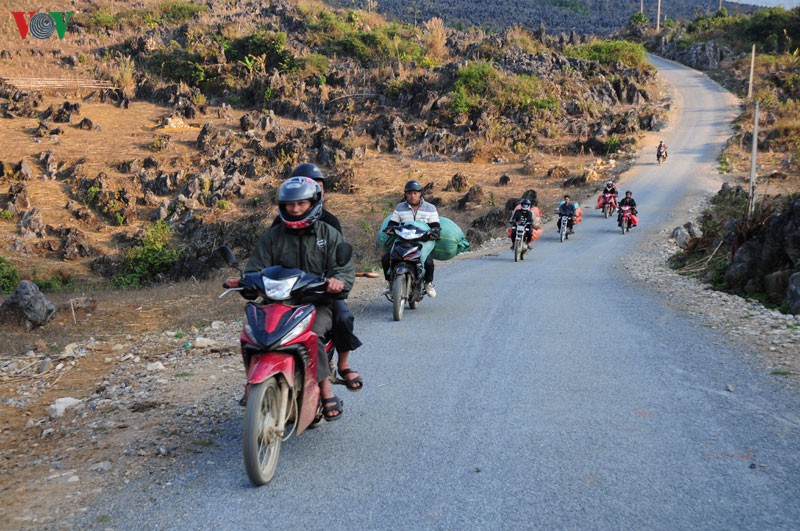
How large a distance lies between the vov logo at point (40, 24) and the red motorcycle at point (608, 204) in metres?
40.4

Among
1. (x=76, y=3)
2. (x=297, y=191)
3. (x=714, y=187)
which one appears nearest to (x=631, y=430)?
(x=297, y=191)

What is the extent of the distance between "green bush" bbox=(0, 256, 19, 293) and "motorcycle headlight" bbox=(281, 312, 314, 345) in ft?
54.8

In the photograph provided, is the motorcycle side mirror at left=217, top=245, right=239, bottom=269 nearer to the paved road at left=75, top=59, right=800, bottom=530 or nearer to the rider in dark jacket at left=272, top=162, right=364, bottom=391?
the rider in dark jacket at left=272, top=162, right=364, bottom=391

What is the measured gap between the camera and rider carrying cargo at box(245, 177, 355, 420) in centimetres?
494

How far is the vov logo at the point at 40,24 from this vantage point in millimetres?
47188

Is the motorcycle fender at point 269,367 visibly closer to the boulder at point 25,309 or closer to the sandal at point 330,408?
the sandal at point 330,408

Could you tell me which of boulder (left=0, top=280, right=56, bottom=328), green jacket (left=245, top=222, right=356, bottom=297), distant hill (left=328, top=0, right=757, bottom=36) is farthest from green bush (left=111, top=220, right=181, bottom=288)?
distant hill (left=328, top=0, right=757, bottom=36)

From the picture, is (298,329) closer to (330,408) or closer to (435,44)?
(330,408)

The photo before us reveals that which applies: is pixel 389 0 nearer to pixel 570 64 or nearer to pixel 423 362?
pixel 570 64

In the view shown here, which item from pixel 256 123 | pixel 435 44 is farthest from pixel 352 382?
pixel 435 44

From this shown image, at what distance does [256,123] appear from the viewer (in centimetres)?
3731

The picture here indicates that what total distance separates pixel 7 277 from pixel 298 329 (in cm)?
1819

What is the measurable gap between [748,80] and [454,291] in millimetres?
57382

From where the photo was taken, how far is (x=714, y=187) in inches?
1380
